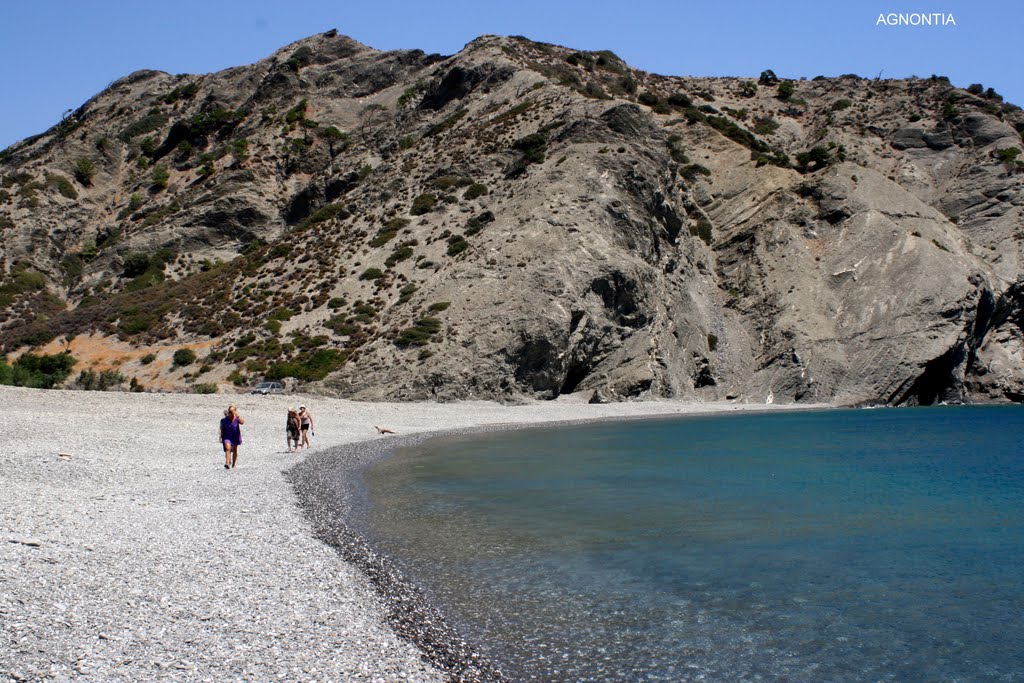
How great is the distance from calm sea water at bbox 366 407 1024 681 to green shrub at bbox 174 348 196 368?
3023cm

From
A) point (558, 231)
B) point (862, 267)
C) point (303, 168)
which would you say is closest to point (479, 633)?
point (558, 231)

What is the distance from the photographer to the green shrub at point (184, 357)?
4822 cm

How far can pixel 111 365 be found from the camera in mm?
49344

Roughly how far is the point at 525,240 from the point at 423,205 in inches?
541

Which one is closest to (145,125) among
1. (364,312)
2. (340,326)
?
(364,312)

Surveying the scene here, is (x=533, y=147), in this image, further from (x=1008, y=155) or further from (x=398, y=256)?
(x=1008, y=155)

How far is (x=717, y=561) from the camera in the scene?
439 inches

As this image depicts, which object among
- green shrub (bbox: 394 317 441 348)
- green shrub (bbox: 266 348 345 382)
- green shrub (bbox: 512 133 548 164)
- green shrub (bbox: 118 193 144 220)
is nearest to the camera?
green shrub (bbox: 266 348 345 382)

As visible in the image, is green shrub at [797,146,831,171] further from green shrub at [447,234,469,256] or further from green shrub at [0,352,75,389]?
green shrub at [0,352,75,389]

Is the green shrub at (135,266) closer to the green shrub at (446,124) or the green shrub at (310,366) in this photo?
the green shrub at (446,124)

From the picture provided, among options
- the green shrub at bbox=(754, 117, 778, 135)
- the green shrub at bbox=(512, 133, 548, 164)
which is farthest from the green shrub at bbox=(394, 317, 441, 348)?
the green shrub at bbox=(754, 117, 778, 135)

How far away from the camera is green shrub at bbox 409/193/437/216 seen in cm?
6047

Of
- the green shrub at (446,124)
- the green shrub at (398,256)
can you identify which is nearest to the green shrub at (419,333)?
the green shrub at (398,256)

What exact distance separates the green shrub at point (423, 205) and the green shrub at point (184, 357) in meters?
20.9
